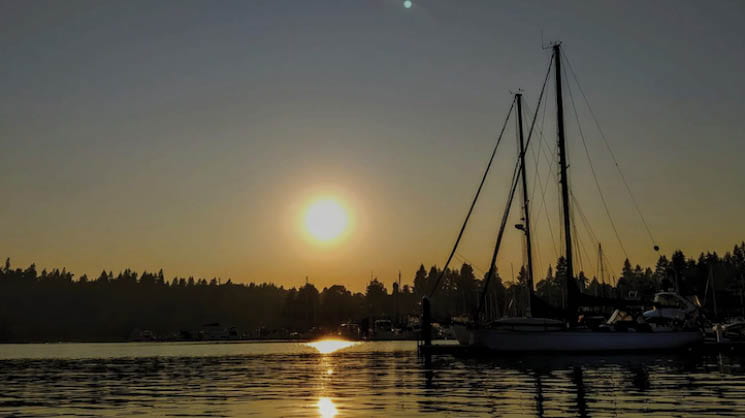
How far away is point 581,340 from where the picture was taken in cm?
6500

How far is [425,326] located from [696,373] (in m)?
36.8

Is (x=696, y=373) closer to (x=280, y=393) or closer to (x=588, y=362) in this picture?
(x=588, y=362)

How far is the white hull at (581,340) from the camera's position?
213 ft

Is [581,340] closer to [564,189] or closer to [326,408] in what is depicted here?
[564,189]

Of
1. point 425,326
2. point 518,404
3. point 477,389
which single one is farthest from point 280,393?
point 425,326

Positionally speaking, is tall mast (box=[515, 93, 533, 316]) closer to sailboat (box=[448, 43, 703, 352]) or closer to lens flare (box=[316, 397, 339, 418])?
sailboat (box=[448, 43, 703, 352])

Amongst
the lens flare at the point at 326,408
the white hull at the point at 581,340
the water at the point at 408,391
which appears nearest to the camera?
the lens flare at the point at 326,408

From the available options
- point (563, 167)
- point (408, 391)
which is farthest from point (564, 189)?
point (408, 391)

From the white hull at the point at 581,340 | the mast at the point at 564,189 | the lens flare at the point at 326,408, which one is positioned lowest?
the lens flare at the point at 326,408

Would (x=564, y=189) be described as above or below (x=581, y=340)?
above

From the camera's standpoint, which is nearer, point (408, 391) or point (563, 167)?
point (408, 391)

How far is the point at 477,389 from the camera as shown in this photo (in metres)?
37.4

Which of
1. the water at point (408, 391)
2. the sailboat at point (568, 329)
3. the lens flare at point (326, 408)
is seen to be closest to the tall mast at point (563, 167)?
the sailboat at point (568, 329)

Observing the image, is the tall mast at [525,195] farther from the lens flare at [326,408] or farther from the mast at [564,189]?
the lens flare at [326,408]
